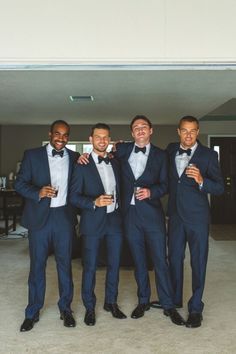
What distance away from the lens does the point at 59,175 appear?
3088 millimetres

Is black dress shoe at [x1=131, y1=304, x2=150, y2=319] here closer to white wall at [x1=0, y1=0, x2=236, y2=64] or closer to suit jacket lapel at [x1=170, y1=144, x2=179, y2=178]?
suit jacket lapel at [x1=170, y1=144, x2=179, y2=178]

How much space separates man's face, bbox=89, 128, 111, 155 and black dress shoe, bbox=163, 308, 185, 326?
1.50 meters

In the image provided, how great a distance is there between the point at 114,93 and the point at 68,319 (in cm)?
395

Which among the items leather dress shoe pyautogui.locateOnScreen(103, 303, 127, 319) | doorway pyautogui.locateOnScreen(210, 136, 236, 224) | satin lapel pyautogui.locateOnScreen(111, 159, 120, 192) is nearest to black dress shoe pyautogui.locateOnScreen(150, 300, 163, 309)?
leather dress shoe pyautogui.locateOnScreen(103, 303, 127, 319)

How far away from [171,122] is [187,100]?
3169mm

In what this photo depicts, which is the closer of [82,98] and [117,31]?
[117,31]

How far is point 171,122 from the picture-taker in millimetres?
9812

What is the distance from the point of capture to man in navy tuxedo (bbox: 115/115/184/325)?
10.2ft

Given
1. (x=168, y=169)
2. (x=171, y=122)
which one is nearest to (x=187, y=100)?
(x=171, y=122)

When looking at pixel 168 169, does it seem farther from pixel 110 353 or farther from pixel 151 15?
pixel 110 353

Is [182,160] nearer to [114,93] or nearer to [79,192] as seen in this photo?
[79,192]

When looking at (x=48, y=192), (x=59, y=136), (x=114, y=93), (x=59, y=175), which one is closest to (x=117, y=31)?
(x=59, y=136)

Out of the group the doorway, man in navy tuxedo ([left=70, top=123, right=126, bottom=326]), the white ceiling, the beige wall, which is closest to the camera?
man in navy tuxedo ([left=70, top=123, right=126, bottom=326])

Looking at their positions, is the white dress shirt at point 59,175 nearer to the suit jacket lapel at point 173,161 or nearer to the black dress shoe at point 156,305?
the suit jacket lapel at point 173,161
